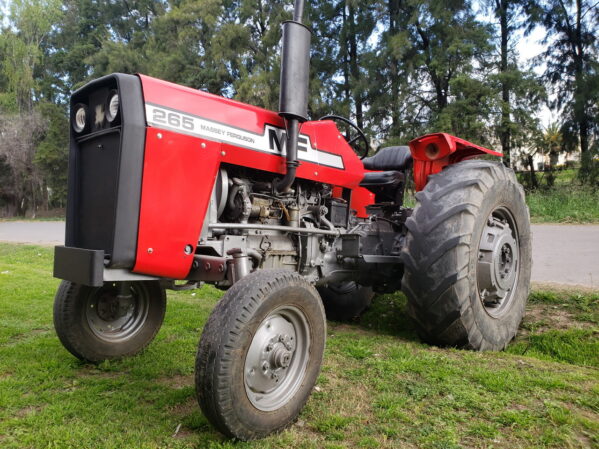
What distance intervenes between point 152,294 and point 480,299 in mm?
2444

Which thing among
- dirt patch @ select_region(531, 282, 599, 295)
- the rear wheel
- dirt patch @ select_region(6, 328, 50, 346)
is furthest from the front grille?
dirt patch @ select_region(531, 282, 599, 295)

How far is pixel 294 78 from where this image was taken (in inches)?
104

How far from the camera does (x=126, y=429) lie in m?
2.16

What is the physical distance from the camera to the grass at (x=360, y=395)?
2.08 meters

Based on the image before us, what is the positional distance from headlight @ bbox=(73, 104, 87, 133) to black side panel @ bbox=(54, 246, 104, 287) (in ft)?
2.37

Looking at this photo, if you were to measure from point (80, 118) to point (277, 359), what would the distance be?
1779 mm

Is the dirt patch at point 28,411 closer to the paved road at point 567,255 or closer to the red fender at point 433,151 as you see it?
the red fender at point 433,151

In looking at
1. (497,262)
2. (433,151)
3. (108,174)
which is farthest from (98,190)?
(497,262)

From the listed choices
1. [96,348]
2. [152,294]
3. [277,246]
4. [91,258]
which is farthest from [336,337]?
[91,258]

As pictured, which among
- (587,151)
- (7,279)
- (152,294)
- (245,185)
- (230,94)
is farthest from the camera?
(230,94)

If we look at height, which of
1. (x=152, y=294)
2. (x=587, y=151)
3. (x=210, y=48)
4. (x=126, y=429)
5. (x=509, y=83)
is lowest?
(x=126, y=429)

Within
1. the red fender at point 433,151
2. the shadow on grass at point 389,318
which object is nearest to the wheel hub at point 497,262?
the red fender at point 433,151

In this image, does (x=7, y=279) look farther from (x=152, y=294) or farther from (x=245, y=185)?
(x=245, y=185)

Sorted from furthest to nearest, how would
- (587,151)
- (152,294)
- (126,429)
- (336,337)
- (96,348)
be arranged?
(587,151)
(336,337)
(152,294)
(96,348)
(126,429)
